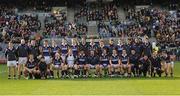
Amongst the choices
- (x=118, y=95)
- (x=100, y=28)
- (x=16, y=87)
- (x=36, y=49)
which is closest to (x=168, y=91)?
(x=118, y=95)

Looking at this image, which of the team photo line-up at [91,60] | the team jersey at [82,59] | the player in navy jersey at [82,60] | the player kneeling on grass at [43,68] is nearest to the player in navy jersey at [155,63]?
the team photo line-up at [91,60]

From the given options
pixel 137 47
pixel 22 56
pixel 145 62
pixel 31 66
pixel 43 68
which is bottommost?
pixel 43 68

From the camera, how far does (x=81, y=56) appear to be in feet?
80.8

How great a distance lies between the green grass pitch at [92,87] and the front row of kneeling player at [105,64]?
141 centimetres

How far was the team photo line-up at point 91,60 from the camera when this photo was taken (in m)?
24.5

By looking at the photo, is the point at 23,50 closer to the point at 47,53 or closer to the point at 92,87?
the point at 47,53

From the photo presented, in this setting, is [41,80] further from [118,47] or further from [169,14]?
[169,14]

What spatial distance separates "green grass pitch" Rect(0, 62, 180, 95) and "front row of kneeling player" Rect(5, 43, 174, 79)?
1.41m

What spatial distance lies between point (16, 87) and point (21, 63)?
453 centimetres

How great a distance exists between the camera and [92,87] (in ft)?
65.1

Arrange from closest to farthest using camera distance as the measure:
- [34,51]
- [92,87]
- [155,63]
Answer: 1. [92,87]
2. [34,51]
3. [155,63]

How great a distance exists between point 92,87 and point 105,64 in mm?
5114

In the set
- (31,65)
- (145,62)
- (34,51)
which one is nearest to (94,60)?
(145,62)

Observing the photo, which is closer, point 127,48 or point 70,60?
point 70,60
